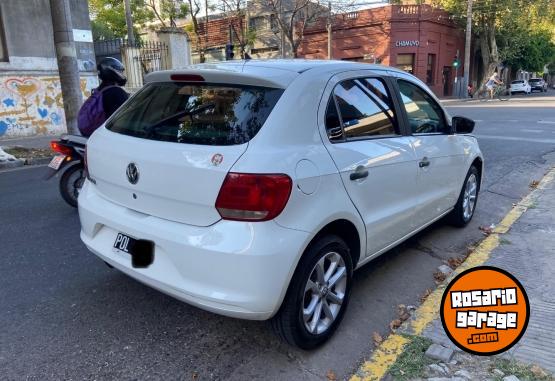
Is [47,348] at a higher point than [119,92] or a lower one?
lower

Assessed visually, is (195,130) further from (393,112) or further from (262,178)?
(393,112)

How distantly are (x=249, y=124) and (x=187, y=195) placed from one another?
0.52 m

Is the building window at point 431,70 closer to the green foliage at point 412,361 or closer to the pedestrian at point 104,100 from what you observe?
the pedestrian at point 104,100

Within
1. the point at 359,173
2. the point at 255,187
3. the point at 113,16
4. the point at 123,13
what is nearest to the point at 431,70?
the point at 123,13

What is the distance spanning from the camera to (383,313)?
329 centimetres

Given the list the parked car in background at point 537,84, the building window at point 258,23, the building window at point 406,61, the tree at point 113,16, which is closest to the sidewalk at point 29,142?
the tree at point 113,16

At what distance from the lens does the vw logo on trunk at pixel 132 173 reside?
9.01 ft

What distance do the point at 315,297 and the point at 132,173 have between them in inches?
52.1

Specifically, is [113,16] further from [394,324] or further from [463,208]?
[394,324]

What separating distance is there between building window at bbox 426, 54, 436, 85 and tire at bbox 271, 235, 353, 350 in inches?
1446

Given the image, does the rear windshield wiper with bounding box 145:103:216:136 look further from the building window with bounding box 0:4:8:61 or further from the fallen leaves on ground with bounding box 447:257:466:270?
the building window with bounding box 0:4:8:61

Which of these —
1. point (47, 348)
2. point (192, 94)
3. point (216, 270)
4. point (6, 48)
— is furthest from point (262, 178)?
point (6, 48)

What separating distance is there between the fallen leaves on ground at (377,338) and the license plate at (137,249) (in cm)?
147

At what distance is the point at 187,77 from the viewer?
2.99 metres
